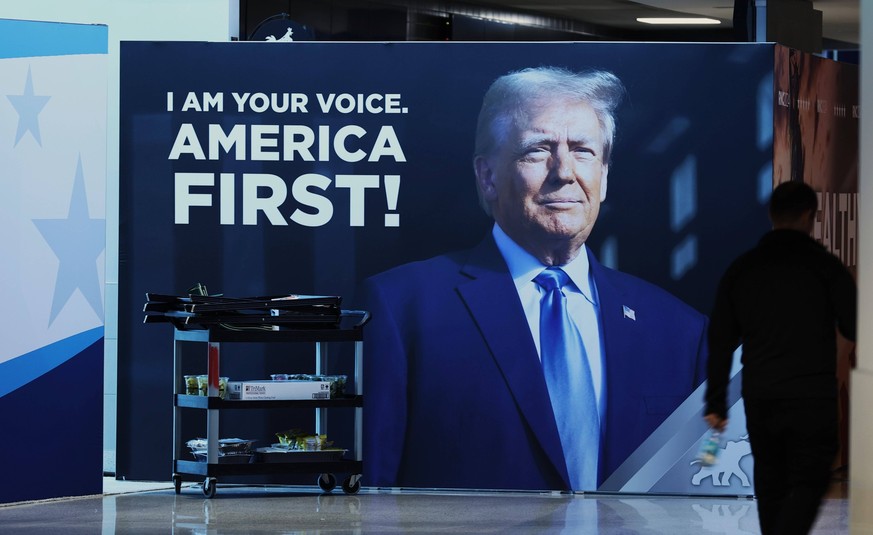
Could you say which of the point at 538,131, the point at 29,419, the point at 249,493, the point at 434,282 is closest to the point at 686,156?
the point at 538,131

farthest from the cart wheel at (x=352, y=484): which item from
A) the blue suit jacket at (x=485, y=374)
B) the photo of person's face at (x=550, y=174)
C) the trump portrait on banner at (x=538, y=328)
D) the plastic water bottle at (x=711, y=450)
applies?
the plastic water bottle at (x=711, y=450)

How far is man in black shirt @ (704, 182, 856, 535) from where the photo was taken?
4.18 m

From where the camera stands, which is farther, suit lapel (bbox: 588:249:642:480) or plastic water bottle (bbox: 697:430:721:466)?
suit lapel (bbox: 588:249:642:480)

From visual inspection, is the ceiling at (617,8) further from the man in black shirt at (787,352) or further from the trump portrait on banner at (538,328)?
the man in black shirt at (787,352)

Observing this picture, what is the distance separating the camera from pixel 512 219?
7.20 metres

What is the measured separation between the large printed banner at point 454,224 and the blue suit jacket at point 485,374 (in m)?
0.01

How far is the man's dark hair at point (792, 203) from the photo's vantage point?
4359mm

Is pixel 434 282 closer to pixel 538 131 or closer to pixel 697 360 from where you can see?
pixel 538 131

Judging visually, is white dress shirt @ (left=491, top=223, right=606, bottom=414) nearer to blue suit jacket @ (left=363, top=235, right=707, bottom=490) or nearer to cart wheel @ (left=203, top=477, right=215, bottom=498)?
blue suit jacket @ (left=363, top=235, right=707, bottom=490)

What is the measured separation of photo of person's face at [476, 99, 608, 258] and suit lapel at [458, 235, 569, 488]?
0.20 m

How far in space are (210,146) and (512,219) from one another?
1.54 metres

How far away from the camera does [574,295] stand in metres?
7.18

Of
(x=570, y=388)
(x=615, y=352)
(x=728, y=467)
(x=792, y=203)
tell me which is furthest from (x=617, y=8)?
(x=792, y=203)

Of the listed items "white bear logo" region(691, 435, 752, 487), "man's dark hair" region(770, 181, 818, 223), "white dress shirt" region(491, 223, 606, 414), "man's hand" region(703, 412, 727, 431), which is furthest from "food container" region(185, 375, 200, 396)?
"man's dark hair" region(770, 181, 818, 223)
